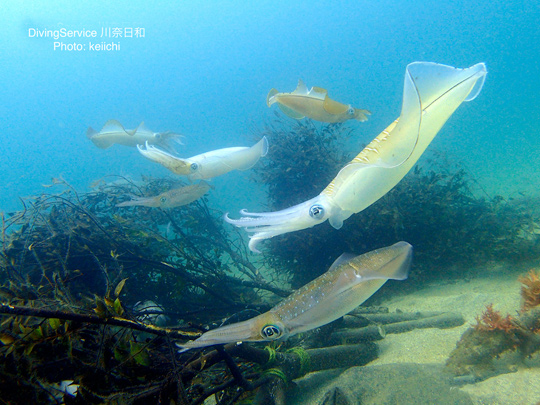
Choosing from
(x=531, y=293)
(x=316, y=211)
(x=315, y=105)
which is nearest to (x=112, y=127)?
(x=315, y=105)

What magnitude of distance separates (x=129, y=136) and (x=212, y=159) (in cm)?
282

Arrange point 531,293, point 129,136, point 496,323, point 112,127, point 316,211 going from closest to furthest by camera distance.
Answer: point 316,211
point 496,323
point 531,293
point 129,136
point 112,127

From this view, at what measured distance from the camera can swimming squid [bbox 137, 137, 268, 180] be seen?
4.12 metres

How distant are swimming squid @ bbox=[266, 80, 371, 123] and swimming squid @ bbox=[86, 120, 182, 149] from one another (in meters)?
3.11

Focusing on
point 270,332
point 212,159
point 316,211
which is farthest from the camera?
point 212,159

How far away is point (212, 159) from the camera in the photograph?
14.0 feet

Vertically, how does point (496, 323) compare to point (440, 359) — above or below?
above

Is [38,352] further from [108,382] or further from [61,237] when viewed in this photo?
[61,237]

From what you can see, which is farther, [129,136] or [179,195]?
[129,136]

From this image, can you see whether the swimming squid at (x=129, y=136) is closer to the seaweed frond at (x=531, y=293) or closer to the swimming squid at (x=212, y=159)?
the swimming squid at (x=212, y=159)

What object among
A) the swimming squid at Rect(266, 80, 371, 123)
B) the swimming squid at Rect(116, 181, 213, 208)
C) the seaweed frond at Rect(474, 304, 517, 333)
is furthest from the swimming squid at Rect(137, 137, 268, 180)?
the seaweed frond at Rect(474, 304, 517, 333)

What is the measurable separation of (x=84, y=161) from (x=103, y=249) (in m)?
107

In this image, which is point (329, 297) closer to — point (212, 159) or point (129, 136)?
point (212, 159)

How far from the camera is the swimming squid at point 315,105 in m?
3.66
